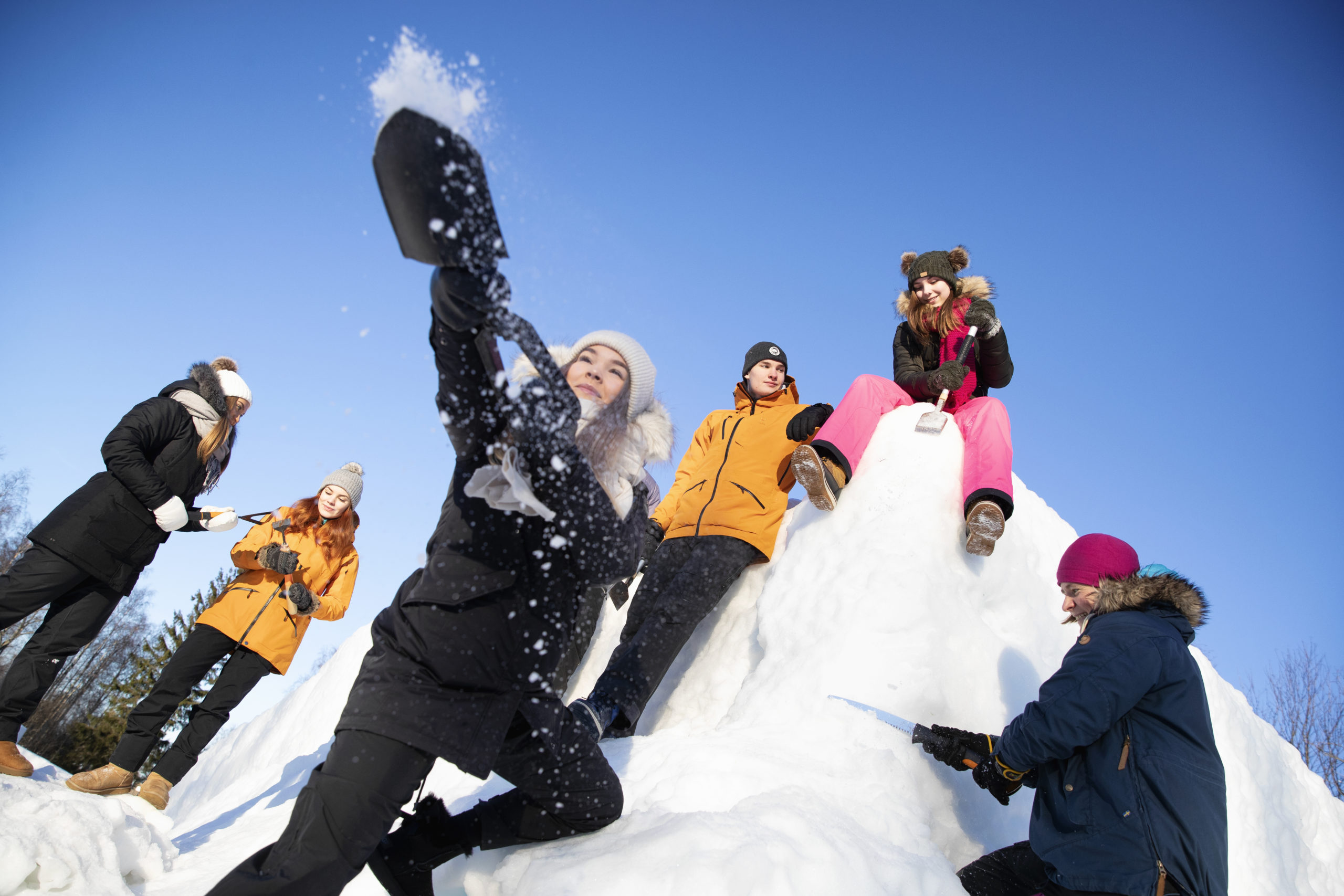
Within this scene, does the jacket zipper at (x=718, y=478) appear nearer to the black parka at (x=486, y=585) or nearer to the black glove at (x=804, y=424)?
the black glove at (x=804, y=424)

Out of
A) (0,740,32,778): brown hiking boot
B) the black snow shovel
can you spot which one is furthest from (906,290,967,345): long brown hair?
(0,740,32,778): brown hiking boot

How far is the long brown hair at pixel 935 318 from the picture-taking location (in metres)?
4.38

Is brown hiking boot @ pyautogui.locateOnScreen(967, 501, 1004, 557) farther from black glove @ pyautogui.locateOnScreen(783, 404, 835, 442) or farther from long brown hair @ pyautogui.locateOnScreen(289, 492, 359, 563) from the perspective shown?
long brown hair @ pyautogui.locateOnScreen(289, 492, 359, 563)

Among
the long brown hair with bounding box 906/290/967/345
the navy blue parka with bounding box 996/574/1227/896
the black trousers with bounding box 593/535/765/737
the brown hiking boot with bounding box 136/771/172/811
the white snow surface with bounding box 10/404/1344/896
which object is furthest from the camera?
the long brown hair with bounding box 906/290/967/345

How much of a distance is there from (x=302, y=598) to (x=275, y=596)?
0.15 meters

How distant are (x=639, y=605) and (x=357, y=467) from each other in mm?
2409

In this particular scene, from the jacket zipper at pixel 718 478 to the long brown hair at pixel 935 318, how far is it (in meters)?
1.36

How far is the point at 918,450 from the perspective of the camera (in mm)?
3693

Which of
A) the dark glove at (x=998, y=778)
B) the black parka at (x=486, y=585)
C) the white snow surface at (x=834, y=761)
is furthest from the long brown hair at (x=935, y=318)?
the black parka at (x=486, y=585)

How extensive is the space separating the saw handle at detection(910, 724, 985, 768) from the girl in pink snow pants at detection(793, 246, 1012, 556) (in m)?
1.02

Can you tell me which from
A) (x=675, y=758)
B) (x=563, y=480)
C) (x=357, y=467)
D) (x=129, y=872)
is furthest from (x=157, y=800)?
(x=563, y=480)

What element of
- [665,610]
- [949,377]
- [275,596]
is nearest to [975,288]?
[949,377]

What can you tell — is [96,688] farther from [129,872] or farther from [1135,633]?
[1135,633]

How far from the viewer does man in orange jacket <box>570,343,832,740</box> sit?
121 inches
